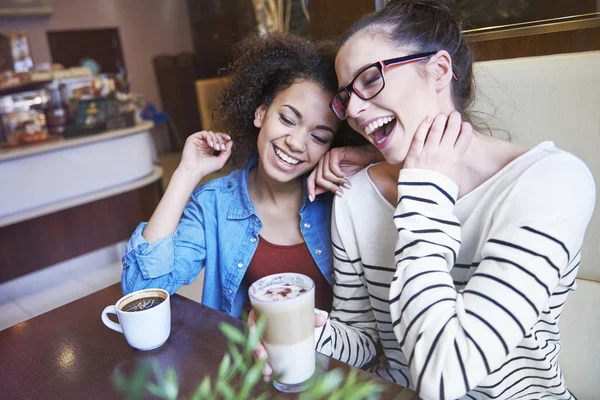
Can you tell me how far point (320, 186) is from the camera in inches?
51.0

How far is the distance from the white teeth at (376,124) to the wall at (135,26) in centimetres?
650

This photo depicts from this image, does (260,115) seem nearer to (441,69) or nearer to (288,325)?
(441,69)

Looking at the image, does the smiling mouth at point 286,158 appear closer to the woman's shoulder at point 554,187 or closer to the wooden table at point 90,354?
the wooden table at point 90,354

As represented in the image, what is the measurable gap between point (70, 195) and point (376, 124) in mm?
2985

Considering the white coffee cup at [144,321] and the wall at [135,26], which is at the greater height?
the wall at [135,26]

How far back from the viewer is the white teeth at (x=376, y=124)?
1.05 meters

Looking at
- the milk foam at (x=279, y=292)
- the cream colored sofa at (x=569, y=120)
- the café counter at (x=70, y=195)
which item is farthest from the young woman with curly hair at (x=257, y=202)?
the café counter at (x=70, y=195)

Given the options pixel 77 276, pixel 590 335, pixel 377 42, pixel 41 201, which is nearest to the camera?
pixel 377 42

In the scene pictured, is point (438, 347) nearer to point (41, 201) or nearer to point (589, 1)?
point (589, 1)

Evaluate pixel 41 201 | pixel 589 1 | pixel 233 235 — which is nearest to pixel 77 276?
pixel 41 201

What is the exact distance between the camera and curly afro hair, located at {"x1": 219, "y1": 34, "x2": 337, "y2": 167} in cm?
137

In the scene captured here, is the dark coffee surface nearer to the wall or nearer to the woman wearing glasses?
the woman wearing glasses

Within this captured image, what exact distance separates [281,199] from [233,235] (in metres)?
0.18

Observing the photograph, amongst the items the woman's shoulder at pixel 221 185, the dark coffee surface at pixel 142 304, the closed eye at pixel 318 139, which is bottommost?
the dark coffee surface at pixel 142 304
